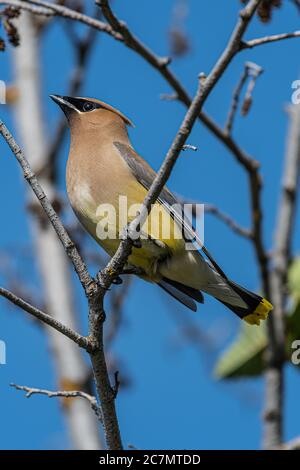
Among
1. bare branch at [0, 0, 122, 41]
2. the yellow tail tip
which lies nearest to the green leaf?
the yellow tail tip

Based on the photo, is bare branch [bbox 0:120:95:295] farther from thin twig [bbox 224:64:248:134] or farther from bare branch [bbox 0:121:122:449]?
thin twig [bbox 224:64:248:134]

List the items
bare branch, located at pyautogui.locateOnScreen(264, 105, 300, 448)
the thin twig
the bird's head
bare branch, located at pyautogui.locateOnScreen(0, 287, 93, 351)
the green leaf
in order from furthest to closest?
the green leaf < bare branch, located at pyautogui.locateOnScreen(264, 105, 300, 448) < the bird's head < the thin twig < bare branch, located at pyautogui.locateOnScreen(0, 287, 93, 351)

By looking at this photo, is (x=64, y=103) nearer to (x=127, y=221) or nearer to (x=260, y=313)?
(x=127, y=221)

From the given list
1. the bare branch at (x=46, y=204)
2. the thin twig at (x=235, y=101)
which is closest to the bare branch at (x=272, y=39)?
the thin twig at (x=235, y=101)

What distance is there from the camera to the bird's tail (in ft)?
17.9

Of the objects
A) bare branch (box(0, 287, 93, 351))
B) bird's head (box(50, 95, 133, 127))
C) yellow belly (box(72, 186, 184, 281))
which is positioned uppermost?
bird's head (box(50, 95, 133, 127))

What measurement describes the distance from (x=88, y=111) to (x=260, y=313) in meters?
1.68

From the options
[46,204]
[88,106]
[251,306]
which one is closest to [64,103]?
[88,106]

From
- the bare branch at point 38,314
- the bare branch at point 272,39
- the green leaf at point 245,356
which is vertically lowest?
the bare branch at point 38,314

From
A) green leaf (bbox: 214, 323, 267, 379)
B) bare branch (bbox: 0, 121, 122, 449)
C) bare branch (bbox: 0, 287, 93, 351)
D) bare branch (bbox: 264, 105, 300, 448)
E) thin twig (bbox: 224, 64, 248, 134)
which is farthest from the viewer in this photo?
green leaf (bbox: 214, 323, 267, 379)

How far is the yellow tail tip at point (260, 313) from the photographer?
5.43 metres

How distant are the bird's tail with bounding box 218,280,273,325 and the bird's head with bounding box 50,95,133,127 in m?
1.30

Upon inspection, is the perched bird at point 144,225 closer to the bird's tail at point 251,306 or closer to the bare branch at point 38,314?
the bird's tail at point 251,306

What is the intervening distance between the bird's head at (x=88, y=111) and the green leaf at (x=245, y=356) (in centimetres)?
195
